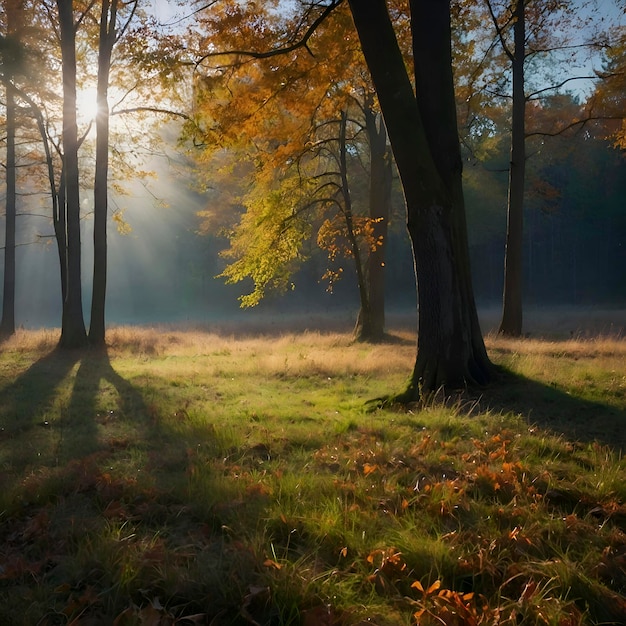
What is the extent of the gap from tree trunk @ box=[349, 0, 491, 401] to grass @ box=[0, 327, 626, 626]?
680mm

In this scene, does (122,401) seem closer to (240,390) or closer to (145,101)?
(240,390)

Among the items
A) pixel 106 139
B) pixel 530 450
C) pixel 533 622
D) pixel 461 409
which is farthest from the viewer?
pixel 106 139

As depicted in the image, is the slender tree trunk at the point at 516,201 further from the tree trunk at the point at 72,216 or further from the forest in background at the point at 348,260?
the tree trunk at the point at 72,216

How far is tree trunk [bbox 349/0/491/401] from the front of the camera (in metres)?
6.96

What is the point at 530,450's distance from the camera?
469 centimetres

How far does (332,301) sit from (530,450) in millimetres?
40586

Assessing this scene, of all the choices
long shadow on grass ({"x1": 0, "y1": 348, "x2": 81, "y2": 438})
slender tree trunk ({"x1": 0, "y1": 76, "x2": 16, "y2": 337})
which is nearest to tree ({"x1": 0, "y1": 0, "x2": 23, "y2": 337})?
slender tree trunk ({"x1": 0, "y1": 76, "x2": 16, "y2": 337})

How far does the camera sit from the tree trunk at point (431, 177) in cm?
696

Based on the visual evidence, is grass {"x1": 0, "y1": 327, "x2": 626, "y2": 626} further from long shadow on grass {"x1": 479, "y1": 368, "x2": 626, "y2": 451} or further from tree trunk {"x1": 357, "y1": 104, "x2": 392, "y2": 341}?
tree trunk {"x1": 357, "y1": 104, "x2": 392, "y2": 341}

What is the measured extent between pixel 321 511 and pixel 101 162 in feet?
43.0

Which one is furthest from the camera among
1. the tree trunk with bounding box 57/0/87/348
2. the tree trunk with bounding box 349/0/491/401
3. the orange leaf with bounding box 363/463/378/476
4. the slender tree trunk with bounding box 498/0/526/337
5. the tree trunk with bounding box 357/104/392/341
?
the tree trunk with bounding box 357/104/392/341

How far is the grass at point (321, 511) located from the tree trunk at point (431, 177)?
0.68m

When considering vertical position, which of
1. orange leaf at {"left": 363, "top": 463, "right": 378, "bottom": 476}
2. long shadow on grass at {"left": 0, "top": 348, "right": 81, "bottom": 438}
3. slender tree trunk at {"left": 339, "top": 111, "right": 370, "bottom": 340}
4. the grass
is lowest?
long shadow on grass at {"left": 0, "top": 348, "right": 81, "bottom": 438}

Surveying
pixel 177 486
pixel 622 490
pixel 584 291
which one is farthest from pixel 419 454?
pixel 584 291
